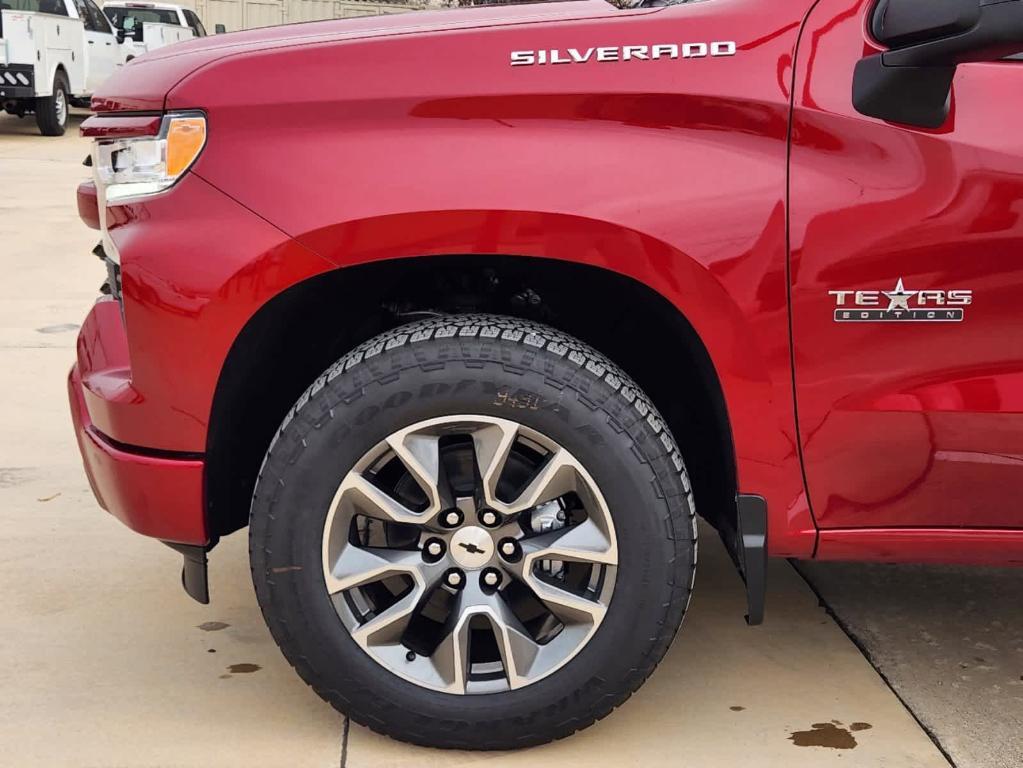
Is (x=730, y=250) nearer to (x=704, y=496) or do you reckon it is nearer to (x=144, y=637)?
(x=704, y=496)

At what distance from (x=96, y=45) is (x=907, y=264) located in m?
18.0

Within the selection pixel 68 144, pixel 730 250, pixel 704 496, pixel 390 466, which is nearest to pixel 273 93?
pixel 390 466

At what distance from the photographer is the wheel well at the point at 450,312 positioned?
2.40 m

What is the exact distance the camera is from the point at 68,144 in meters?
15.6

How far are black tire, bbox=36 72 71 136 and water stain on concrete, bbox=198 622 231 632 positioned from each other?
14459 millimetres

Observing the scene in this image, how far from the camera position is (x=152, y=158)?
2.37 m

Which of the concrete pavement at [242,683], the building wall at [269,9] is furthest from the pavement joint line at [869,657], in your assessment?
the building wall at [269,9]

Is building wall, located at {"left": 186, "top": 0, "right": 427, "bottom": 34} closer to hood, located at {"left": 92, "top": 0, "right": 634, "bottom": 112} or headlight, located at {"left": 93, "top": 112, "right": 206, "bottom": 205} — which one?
hood, located at {"left": 92, "top": 0, "right": 634, "bottom": 112}

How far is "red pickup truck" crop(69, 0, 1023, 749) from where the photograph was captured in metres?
2.19

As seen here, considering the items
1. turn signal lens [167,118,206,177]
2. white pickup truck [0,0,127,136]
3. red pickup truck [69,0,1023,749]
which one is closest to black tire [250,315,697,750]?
red pickup truck [69,0,1023,749]

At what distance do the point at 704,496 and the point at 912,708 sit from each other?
0.66 m

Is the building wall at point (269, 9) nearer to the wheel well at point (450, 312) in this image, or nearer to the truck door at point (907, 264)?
the wheel well at point (450, 312)

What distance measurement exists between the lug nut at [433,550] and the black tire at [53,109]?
1523cm

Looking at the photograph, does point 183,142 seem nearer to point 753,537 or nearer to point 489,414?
point 489,414
